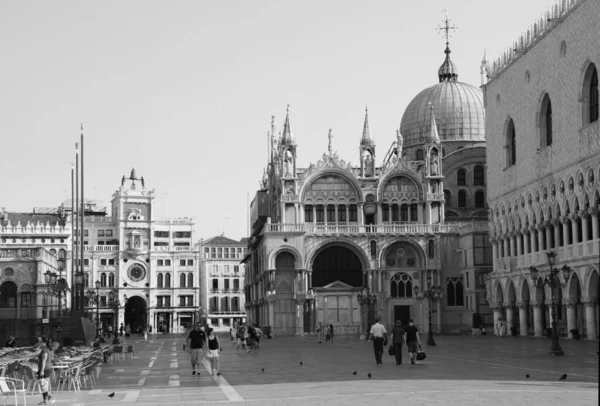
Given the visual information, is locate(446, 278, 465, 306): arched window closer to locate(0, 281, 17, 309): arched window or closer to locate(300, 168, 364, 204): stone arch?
locate(300, 168, 364, 204): stone arch

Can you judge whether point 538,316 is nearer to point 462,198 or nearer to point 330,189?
point 330,189

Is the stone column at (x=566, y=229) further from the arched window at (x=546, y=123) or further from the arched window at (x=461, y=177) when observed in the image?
the arched window at (x=461, y=177)

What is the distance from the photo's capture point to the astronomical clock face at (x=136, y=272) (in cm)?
12800

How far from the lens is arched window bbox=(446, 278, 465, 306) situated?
260 ft

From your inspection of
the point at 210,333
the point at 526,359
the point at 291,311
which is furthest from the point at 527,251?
the point at 210,333

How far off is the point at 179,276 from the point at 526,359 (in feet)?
322

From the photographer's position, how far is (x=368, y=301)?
76.4 m

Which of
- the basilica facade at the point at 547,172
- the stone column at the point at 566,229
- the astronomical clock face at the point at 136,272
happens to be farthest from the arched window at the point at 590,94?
the astronomical clock face at the point at 136,272

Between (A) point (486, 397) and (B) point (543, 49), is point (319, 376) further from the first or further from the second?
(B) point (543, 49)

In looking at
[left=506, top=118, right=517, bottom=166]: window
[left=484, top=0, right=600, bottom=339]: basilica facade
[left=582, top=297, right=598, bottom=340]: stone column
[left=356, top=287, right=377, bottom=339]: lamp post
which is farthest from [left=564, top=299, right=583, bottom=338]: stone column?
[left=356, top=287, right=377, bottom=339]: lamp post

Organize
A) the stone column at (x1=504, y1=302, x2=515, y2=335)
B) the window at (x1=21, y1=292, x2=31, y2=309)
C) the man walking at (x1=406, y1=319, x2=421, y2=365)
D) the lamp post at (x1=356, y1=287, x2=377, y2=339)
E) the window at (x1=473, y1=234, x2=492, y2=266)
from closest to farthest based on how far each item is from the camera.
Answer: the man walking at (x1=406, y1=319, x2=421, y2=365)
the stone column at (x1=504, y1=302, x2=515, y2=335)
the lamp post at (x1=356, y1=287, x2=377, y2=339)
the window at (x1=473, y1=234, x2=492, y2=266)
the window at (x1=21, y1=292, x2=31, y2=309)

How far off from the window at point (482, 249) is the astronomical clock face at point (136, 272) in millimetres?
61271

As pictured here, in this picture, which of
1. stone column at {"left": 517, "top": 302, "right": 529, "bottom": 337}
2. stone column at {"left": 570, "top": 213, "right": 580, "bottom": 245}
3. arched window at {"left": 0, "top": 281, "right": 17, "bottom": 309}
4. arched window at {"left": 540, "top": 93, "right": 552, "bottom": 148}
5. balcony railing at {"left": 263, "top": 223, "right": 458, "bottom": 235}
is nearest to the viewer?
stone column at {"left": 570, "top": 213, "right": 580, "bottom": 245}

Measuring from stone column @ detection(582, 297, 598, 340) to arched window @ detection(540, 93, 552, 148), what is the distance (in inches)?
426
